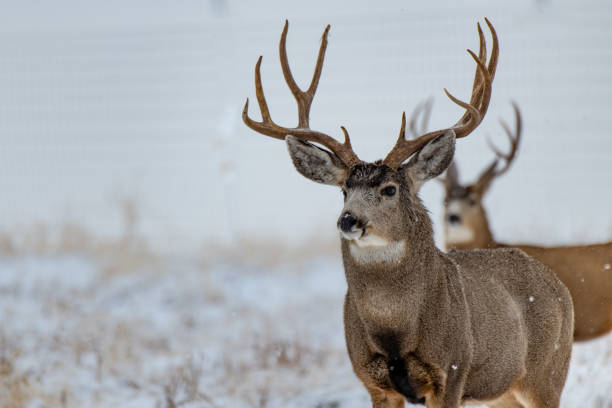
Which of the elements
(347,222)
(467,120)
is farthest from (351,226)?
(467,120)

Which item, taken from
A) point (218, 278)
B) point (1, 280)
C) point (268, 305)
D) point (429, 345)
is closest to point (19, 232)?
point (1, 280)

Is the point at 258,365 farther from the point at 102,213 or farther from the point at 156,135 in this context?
the point at 156,135

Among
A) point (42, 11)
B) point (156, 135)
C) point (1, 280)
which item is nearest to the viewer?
point (1, 280)

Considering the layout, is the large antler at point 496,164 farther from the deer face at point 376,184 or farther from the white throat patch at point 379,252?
the white throat patch at point 379,252

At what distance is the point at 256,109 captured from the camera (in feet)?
47.5

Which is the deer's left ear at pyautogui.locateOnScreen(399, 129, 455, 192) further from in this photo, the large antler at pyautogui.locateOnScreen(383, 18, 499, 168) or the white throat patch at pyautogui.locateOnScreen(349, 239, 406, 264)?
the white throat patch at pyautogui.locateOnScreen(349, 239, 406, 264)

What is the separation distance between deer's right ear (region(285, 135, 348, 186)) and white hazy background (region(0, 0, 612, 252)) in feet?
24.5

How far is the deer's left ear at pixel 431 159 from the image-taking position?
4.88 meters

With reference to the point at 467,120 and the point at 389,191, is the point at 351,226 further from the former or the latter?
the point at 467,120

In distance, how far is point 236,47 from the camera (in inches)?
656

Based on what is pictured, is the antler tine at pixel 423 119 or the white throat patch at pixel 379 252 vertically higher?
the antler tine at pixel 423 119

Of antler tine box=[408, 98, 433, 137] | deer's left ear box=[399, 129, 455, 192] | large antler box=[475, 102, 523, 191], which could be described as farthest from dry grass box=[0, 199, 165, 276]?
deer's left ear box=[399, 129, 455, 192]

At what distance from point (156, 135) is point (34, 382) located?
9.83 m

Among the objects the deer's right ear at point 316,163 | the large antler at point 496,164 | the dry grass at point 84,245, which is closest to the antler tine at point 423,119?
the large antler at point 496,164
